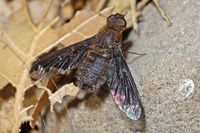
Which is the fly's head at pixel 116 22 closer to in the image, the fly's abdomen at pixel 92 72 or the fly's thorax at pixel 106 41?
the fly's thorax at pixel 106 41

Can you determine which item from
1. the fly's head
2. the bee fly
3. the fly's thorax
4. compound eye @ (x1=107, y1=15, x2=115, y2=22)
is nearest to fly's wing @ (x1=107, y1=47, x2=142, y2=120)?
the bee fly

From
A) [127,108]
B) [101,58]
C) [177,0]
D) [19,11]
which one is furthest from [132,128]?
[19,11]

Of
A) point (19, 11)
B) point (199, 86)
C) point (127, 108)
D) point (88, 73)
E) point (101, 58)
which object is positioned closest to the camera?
point (199, 86)

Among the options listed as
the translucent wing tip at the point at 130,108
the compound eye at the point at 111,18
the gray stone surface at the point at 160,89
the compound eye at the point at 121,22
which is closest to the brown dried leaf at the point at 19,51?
the gray stone surface at the point at 160,89

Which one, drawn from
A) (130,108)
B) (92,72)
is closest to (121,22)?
(92,72)

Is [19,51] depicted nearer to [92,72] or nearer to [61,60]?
[61,60]

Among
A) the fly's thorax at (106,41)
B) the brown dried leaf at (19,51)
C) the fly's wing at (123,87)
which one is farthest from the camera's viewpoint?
the fly's thorax at (106,41)

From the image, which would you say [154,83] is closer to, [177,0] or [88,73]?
[88,73]
